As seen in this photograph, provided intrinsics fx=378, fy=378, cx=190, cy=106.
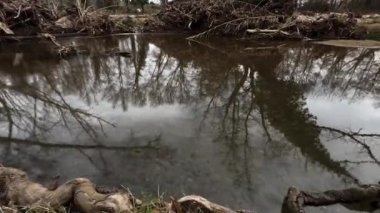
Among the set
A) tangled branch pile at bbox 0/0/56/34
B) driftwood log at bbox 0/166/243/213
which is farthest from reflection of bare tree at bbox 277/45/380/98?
tangled branch pile at bbox 0/0/56/34

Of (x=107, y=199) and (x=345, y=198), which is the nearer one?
(x=107, y=199)

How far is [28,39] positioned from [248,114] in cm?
1033

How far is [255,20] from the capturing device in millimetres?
14375

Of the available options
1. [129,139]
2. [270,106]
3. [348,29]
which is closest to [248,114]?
[270,106]

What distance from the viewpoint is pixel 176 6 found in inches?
628

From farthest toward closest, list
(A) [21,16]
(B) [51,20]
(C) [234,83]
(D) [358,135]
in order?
(B) [51,20]
(A) [21,16]
(C) [234,83]
(D) [358,135]

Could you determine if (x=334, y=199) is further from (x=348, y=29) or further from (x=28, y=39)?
(x=28, y=39)

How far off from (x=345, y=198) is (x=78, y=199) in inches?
102

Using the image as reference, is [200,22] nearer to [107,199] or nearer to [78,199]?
[78,199]

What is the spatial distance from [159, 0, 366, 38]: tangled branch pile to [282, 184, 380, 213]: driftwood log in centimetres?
1031

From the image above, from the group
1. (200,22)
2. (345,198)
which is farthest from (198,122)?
(200,22)

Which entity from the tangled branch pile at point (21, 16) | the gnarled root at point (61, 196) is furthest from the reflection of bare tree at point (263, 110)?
the tangled branch pile at point (21, 16)

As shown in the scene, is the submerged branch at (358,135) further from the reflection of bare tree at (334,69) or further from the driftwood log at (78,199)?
the driftwood log at (78,199)

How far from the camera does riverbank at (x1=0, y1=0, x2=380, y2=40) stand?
13578mm
